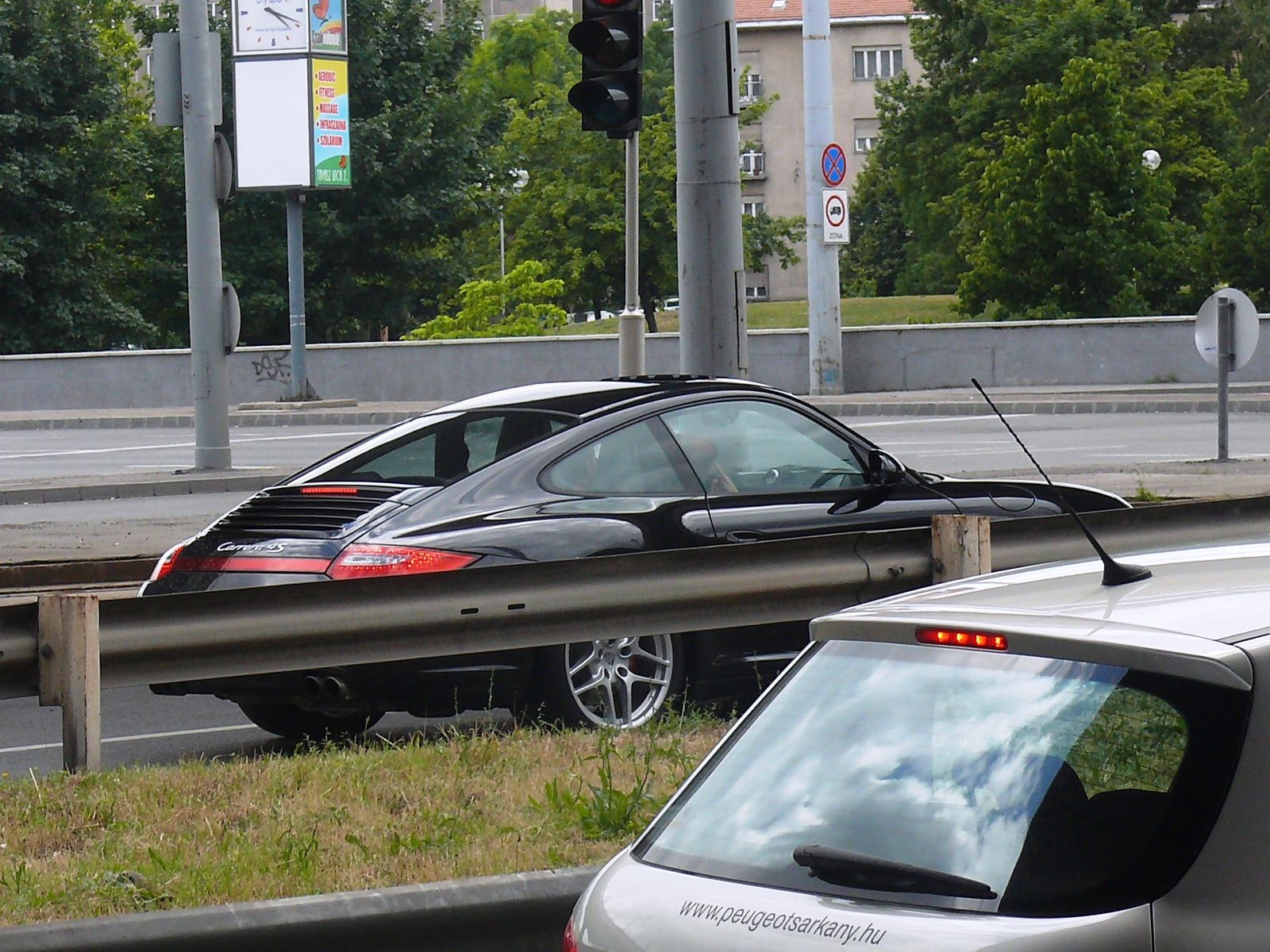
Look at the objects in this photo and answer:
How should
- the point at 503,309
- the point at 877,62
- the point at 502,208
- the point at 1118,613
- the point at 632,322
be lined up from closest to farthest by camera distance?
the point at 1118,613
the point at 632,322
the point at 503,309
the point at 502,208
the point at 877,62

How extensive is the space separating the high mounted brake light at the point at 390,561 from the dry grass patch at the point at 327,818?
0.63 metres

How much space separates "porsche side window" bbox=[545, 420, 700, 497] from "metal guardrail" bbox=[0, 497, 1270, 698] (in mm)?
682

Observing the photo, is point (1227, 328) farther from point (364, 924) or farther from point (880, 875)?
point (880, 875)

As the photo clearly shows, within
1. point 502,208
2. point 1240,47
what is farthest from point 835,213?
point 1240,47

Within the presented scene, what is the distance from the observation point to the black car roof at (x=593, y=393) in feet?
26.0

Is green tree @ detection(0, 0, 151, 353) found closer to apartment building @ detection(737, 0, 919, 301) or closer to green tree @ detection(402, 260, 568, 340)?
green tree @ detection(402, 260, 568, 340)

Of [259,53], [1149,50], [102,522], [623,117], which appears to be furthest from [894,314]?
[623,117]

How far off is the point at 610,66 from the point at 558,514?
13.2 feet

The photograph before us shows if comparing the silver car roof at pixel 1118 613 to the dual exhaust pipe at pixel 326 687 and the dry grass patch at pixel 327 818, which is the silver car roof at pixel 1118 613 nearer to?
the dry grass patch at pixel 327 818

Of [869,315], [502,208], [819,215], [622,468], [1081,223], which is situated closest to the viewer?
[622,468]

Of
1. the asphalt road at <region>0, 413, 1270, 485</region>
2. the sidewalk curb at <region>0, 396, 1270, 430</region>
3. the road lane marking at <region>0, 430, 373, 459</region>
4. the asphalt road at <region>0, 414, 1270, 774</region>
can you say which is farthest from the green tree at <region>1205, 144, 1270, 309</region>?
the road lane marking at <region>0, 430, 373, 459</region>

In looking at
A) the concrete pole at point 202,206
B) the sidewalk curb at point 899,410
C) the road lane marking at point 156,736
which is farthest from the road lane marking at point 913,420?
the road lane marking at point 156,736

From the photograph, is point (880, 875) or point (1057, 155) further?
point (1057, 155)

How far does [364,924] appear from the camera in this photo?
4391 millimetres
